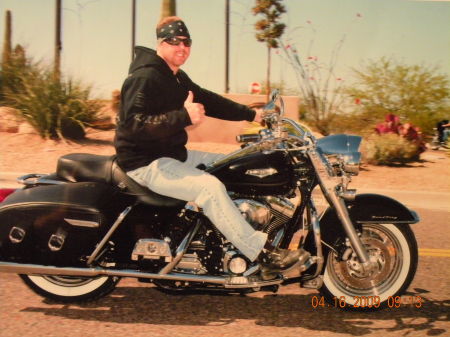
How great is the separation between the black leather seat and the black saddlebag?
12 centimetres

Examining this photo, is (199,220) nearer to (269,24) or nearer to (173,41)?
(173,41)

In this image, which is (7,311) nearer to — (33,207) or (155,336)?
(33,207)

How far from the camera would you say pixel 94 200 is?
3721mm

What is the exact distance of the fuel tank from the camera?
3705mm

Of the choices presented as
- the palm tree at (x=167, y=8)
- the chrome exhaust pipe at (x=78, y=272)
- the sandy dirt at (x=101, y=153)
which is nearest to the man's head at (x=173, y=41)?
the chrome exhaust pipe at (x=78, y=272)

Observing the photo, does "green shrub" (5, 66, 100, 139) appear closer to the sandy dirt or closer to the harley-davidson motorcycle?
the sandy dirt

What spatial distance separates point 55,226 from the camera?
3.74 meters

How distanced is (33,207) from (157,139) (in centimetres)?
92

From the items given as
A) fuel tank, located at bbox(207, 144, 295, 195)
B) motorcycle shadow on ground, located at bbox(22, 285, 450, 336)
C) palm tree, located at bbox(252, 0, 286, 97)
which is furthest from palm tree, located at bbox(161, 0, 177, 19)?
fuel tank, located at bbox(207, 144, 295, 195)

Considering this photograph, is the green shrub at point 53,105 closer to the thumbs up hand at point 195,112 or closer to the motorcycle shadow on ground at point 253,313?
the motorcycle shadow on ground at point 253,313

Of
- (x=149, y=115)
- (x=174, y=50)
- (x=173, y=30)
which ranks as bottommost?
(x=149, y=115)

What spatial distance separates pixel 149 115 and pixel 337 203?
53.1 inches

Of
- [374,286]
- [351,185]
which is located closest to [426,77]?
[351,185]

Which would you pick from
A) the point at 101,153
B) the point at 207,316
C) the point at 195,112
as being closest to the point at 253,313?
the point at 207,316
